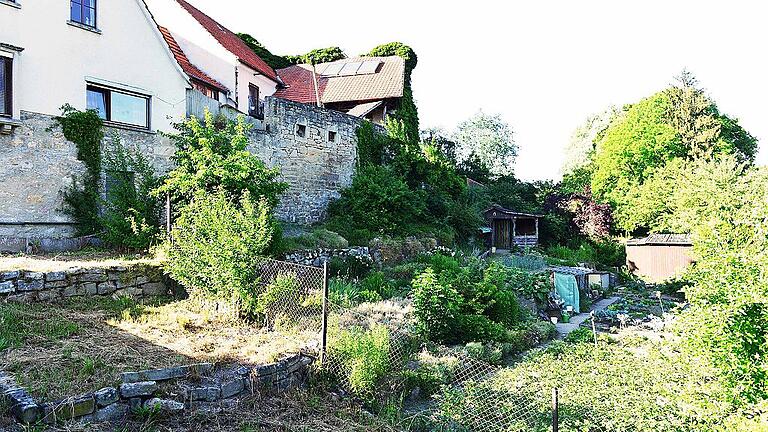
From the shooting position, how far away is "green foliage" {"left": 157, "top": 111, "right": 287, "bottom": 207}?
1045 cm

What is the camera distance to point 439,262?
1359 centimetres

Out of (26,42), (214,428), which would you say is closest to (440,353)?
(214,428)

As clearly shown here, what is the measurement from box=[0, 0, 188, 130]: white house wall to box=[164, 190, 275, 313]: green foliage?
5718 mm

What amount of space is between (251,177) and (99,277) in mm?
3519

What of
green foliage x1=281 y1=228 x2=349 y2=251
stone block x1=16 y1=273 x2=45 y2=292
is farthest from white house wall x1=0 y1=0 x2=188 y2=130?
stone block x1=16 y1=273 x2=45 y2=292

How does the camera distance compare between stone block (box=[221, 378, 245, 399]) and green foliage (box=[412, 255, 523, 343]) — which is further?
green foliage (box=[412, 255, 523, 343])

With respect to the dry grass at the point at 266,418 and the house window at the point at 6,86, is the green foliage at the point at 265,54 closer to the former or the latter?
the house window at the point at 6,86

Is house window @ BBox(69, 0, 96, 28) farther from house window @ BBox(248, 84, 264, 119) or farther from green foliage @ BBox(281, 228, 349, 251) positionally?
house window @ BBox(248, 84, 264, 119)

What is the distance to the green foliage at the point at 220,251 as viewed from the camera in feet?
26.1

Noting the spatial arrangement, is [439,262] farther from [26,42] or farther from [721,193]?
[721,193]

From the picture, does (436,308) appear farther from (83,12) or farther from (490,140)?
(490,140)

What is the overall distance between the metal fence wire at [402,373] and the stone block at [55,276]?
3183mm

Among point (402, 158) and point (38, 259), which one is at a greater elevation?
point (402, 158)

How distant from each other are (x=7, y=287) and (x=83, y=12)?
25.4 feet
